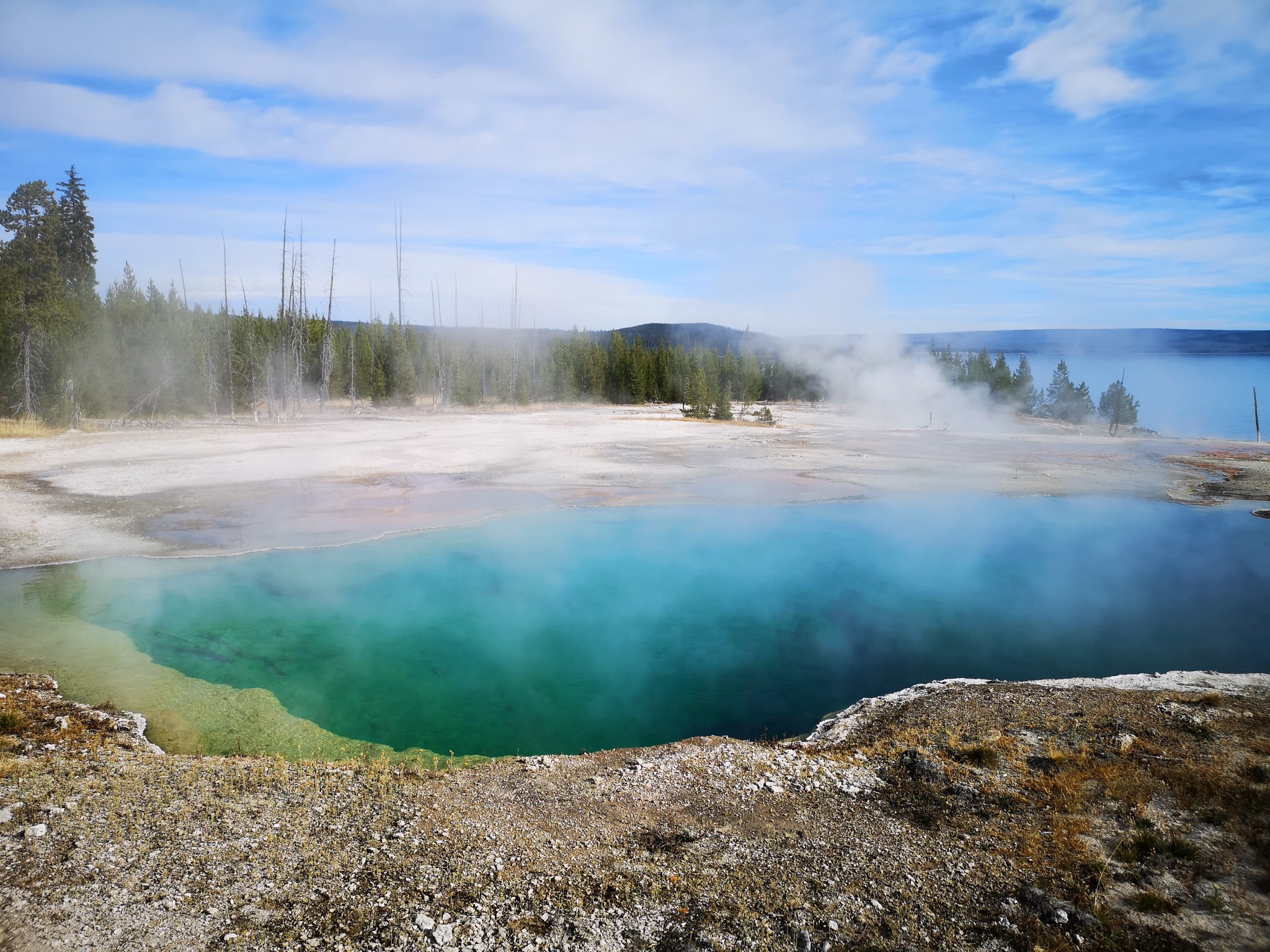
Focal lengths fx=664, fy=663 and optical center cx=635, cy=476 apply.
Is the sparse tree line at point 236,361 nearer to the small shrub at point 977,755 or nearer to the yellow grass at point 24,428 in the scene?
the yellow grass at point 24,428

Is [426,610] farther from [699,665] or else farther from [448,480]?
[448,480]

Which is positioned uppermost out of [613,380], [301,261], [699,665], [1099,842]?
[301,261]

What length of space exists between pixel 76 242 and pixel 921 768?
1865 inches

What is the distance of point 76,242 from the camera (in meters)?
36.2

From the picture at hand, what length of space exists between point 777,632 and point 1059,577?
23.3 feet

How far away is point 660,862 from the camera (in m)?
4.66

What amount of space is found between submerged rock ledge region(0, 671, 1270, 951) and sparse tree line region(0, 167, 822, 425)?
1175 inches

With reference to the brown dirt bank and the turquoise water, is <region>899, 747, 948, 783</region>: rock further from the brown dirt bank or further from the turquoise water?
the brown dirt bank

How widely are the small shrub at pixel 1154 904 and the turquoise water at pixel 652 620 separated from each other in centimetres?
383

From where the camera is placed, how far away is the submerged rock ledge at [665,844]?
3.95 m

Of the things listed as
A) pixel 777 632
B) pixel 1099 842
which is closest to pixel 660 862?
pixel 1099 842

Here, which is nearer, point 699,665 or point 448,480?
point 699,665

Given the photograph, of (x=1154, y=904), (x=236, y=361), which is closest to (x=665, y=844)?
(x=1154, y=904)

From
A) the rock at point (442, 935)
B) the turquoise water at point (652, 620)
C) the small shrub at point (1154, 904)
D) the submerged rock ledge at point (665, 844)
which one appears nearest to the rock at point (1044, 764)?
the submerged rock ledge at point (665, 844)
